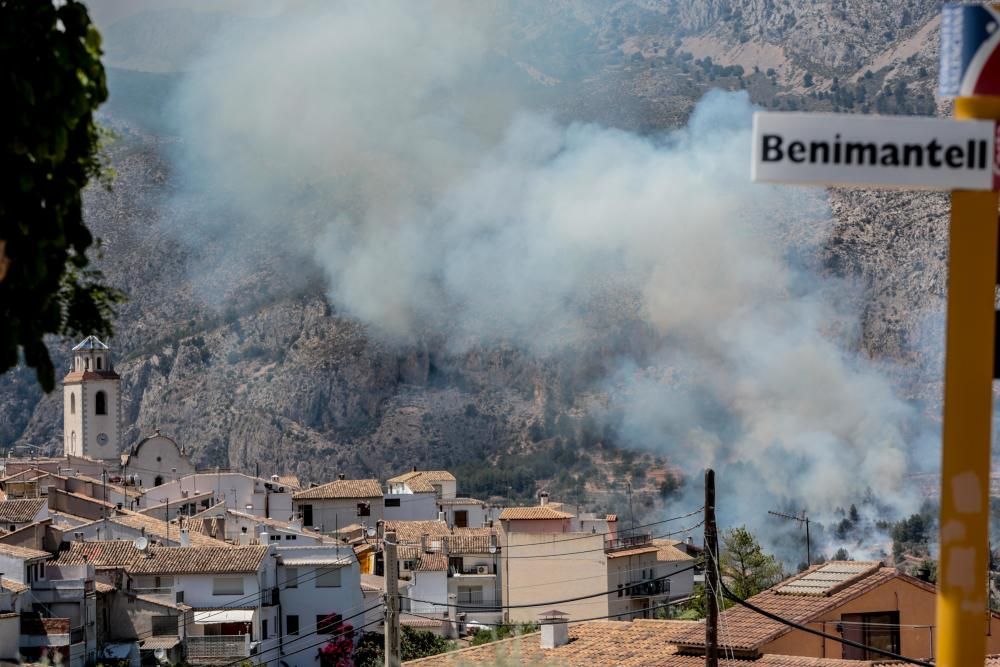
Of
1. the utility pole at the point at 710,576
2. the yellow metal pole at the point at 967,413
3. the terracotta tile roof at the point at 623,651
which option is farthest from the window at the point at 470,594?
the yellow metal pole at the point at 967,413

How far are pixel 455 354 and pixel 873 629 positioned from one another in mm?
135692

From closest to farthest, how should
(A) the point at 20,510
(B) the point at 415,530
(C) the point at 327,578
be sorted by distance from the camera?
(C) the point at 327,578 < (A) the point at 20,510 < (B) the point at 415,530

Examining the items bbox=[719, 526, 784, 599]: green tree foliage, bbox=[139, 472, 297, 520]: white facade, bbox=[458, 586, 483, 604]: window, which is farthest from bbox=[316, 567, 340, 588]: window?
bbox=[139, 472, 297, 520]: white facade

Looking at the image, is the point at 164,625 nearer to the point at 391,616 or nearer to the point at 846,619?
the point at 846,619

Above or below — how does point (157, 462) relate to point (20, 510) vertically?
below

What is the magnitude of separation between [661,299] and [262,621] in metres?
94.0

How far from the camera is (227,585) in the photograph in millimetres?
60844

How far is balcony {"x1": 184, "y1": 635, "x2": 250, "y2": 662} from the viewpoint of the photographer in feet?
182

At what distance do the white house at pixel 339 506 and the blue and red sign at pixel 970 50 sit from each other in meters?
92.7

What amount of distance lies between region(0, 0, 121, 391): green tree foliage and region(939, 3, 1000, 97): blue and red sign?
4400 mm

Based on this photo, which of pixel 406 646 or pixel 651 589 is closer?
pixel 406 646

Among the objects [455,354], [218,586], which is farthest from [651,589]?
[455,354]

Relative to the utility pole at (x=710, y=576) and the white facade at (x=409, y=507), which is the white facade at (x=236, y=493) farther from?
the utility pole at (x=710, y=576)

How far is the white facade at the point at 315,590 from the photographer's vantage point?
63.8 m
